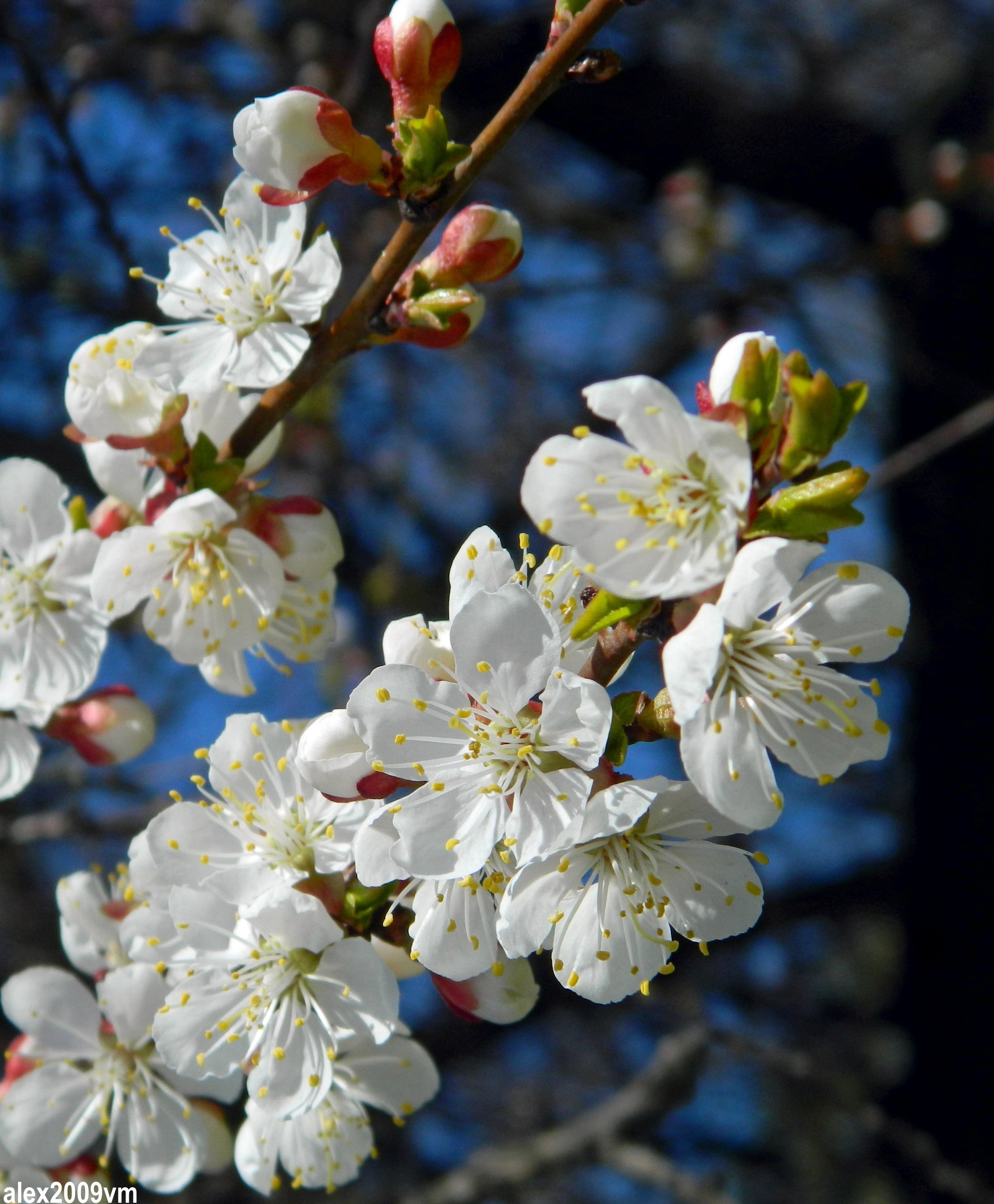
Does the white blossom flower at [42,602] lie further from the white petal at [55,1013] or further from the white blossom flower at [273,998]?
the white blossom flower at [273,998]

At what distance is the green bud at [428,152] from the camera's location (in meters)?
1.21

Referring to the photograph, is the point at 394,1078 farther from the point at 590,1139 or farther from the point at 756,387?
the point at 590,1139

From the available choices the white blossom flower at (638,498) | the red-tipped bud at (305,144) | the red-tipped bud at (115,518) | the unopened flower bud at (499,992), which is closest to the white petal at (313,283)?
the red-tipped bud at (305,144)

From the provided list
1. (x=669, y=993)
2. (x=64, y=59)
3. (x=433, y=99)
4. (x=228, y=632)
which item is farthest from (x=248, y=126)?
(x=669, y=993)

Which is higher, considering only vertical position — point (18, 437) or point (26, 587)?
point (26, 587)

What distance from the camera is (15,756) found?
160cm

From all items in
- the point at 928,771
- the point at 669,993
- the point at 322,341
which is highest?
the point at 322,341

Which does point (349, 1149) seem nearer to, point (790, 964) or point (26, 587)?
point (26, 587)

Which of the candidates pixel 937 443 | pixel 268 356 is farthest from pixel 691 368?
pixel 268 356

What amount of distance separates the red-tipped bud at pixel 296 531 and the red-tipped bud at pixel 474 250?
1.27 feet

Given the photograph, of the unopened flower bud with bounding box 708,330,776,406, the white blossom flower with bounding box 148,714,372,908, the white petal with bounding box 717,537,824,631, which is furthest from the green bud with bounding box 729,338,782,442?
the white blossom flower with bounding box 148,714,372,908

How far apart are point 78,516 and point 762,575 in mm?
1178

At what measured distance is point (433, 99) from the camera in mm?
1300

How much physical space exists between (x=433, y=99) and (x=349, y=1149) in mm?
1397
